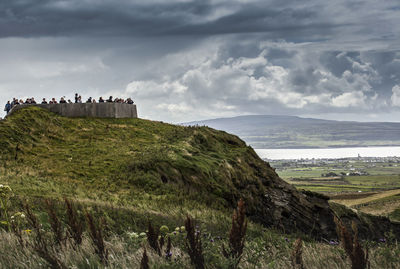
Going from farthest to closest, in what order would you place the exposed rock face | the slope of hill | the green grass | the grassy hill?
the exposed rock face → the slope of hill → the green grass → the grassy hill

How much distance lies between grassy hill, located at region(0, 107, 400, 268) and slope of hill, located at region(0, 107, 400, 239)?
0.20ft

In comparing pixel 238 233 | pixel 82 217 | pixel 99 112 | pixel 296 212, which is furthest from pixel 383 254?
pixel 99 112

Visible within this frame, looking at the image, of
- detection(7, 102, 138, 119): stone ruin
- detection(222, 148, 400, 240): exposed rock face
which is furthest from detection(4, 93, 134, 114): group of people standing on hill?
detection(222, 148, 400, 240): exposed rock face

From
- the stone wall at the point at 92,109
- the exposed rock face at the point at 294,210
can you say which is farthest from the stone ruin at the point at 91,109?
the exposed rock face at the point at 294,210

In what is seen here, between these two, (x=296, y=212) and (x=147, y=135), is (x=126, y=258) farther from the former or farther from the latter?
(x=147, y=135)

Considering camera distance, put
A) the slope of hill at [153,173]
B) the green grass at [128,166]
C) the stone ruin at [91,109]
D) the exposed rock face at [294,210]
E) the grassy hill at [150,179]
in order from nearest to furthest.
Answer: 1. the grassy hill at [150,179]
2. the green grass at [128,166]
3. the slope of hill at [153,173]
4. the exposed rock face at [294,210]
5. the stone ruin at [91,109]

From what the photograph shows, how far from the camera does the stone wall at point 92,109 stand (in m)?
42.9

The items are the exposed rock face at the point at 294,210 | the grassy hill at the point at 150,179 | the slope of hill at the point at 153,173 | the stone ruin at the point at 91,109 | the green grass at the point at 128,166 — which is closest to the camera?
the grassy hill at the point at 150,179

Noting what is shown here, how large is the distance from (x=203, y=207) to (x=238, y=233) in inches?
651

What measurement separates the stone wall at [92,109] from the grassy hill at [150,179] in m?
2.47

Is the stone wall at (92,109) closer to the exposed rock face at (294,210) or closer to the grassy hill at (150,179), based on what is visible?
the grassy hill at (150,179)

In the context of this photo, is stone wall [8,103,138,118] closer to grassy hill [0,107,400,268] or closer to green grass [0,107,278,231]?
grassy hill [0,107,400,268]

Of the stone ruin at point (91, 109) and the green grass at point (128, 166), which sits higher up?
the stone ruin at point (91, 109)

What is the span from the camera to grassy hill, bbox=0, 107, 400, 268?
1691 cm
